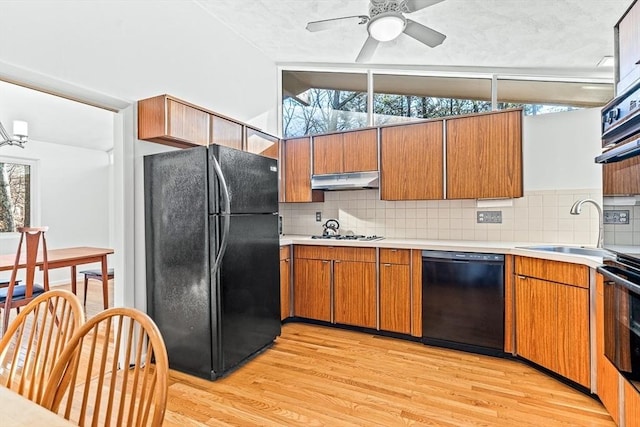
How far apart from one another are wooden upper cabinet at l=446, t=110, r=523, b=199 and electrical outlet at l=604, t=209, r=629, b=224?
115 centimetres

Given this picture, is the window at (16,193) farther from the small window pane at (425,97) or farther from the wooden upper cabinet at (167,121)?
the small window pane at (425,97)

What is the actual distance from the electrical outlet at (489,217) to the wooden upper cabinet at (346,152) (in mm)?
1122

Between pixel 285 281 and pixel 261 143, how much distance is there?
A: 1.48 meters

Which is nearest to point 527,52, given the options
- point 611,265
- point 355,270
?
point 611,265

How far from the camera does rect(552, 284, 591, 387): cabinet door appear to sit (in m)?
2.17

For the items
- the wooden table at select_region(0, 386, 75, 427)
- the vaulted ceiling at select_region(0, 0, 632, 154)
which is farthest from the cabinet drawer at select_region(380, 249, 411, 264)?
the wooden table at select_region(0, 386, 75, 427)

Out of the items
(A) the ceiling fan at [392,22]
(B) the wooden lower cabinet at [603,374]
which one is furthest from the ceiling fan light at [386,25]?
(B) the wooden lower cabinet at [603,374]

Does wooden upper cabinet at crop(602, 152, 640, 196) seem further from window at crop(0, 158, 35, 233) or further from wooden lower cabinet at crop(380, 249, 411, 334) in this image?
window at crop(0, 158, 35, 233)

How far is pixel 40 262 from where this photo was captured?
123 inches

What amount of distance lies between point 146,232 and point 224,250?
0.74 m

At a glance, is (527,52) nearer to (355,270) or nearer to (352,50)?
(352,50)

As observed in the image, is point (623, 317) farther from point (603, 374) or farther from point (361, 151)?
point (361, 151)

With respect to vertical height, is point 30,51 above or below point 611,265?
above

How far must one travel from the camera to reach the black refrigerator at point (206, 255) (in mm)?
2363
